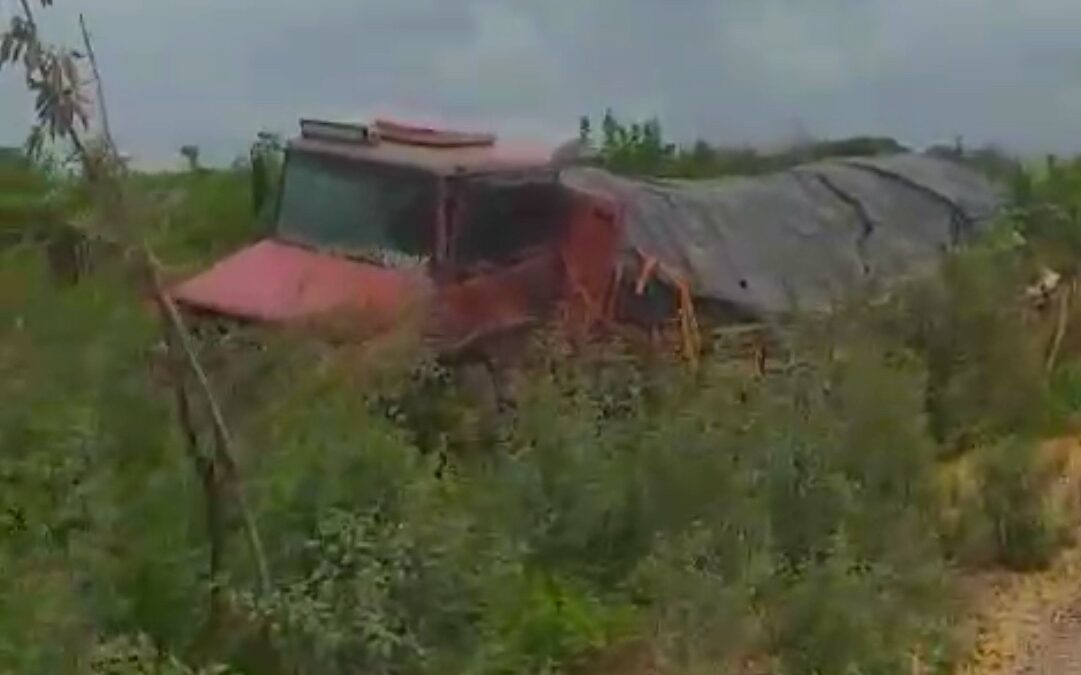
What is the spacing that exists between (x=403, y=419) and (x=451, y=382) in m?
0.78

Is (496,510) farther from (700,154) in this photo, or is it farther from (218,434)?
(700,154)

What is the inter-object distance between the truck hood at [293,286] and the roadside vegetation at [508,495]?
43 cm

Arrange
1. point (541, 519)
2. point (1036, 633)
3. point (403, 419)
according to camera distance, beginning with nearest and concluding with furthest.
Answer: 1. point (541, 519)
2. point (1036, 633)
3. point (403, 419)

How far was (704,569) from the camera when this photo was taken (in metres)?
7.25

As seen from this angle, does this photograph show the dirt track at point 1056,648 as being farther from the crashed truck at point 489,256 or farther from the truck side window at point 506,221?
the truck side window at point 506,221

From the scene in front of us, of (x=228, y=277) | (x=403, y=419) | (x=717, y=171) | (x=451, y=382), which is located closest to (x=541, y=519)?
(x=403, y=419)

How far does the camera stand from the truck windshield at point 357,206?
1042 cm

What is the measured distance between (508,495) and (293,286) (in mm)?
3087

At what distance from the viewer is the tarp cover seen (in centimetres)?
1156

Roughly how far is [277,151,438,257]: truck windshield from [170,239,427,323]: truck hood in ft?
0.41

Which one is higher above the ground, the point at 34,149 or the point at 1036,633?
the point at 34,149

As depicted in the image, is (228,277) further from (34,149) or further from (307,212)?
(34,149)

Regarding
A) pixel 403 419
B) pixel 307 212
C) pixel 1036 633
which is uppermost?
pixel 307 212

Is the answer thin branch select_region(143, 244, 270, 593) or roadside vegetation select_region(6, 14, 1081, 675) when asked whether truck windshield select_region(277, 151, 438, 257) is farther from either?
thin branch select_region(143, 244, 270, 593)
